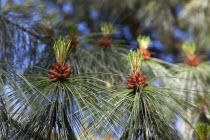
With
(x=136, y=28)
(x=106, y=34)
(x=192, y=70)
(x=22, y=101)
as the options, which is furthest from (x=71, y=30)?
(x=136, y=28)

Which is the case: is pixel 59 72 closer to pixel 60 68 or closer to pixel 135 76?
pixel 60 68

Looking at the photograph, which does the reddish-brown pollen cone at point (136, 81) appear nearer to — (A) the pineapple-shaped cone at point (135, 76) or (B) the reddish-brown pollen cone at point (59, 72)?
(A) the pineapple-shaped cone at point (135, 76)

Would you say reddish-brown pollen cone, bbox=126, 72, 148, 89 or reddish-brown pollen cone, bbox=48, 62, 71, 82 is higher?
reddish-brown pollen cone, bbox=48, 62, 71, 82

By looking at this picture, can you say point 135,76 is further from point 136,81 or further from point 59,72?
point 59,72

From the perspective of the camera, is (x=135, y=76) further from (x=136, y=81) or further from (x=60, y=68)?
(x=60, y=68)

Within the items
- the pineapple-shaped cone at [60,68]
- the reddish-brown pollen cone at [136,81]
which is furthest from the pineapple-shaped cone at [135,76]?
the pineapple-shaped cone at [60,68]

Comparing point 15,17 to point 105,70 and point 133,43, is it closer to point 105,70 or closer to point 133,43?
point 105,70

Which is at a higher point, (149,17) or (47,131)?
(149,17)

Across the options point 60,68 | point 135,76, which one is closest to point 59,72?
point 60,68

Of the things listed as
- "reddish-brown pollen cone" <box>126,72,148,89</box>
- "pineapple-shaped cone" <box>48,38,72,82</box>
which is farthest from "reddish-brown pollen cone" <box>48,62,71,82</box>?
"reddish-brown pollen cone" <box>126,72,148,89</box>

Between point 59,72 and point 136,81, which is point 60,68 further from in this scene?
point 136,81

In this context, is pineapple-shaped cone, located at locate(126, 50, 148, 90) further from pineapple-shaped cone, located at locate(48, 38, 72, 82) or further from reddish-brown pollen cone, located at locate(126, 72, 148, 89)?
pineapple-shaped cone, located at locate(48, 38, 72, 82)
